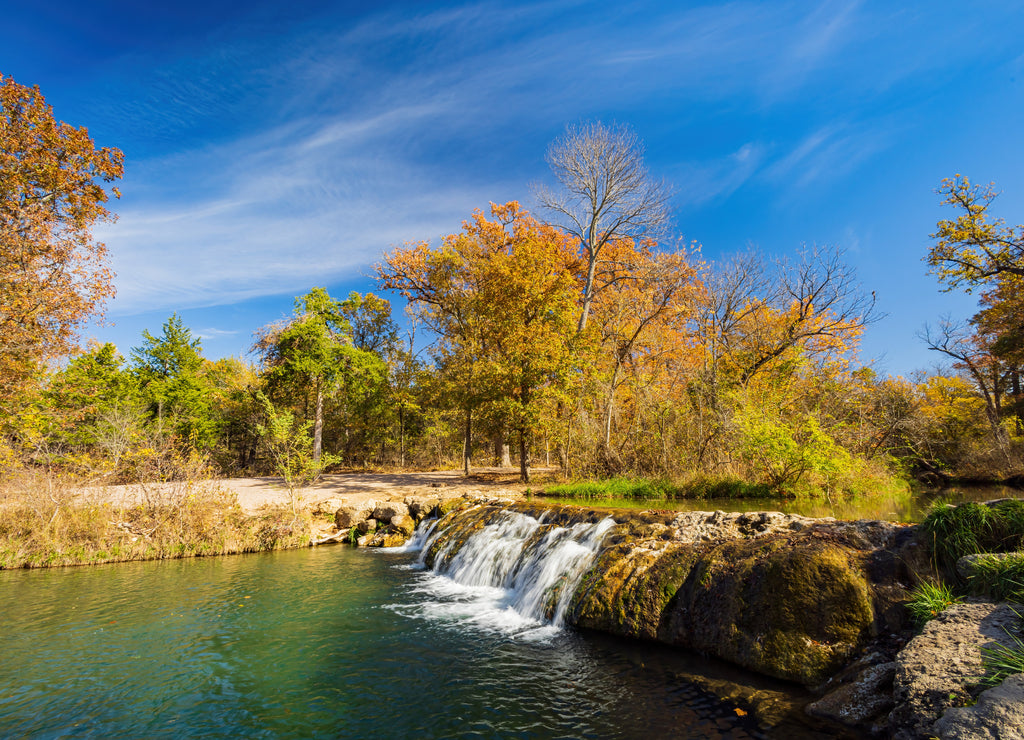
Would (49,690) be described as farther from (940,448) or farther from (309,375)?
(940,448)

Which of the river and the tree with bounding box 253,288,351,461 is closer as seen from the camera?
the river

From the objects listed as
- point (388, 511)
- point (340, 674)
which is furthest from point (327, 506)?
point (340, 674)

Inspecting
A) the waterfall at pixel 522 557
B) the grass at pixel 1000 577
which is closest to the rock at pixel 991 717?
the grass at pixel 1000 577

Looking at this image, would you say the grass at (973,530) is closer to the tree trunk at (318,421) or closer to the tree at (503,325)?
the tree at (503,325)

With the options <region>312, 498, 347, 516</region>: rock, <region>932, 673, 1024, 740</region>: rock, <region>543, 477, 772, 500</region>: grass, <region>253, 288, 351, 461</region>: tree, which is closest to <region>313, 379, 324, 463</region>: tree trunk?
<region>253, 288, 351, 461</region>: tree

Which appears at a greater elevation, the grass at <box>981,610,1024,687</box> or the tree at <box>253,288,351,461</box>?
the tree at <box>253,288,351,461</box>

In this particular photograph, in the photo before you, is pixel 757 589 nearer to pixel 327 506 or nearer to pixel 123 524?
pixel 327 506

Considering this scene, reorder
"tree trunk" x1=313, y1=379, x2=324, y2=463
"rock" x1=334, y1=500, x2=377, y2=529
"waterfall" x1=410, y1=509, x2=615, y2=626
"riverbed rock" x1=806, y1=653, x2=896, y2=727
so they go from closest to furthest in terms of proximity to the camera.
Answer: "riverbed rock" x1=806, y1=653, x2=896, y2=727
"waterfall" x1=410, y1=509, x2=615, y2=626
"rock" x1=334, y1=500, x2=377, y2=529
"tree trunk" x1=313, y1=379, x2=324, y2=463

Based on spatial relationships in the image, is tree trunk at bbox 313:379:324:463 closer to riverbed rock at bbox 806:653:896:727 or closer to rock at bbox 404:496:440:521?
rock at bbox 404:496:440:521

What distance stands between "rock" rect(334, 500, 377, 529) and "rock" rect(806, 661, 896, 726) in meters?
13.9

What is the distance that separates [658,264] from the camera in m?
23.0

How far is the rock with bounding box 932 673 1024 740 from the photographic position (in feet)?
10.1

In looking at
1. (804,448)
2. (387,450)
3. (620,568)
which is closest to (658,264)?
(804,448)

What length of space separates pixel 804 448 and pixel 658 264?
13397 millimetres
